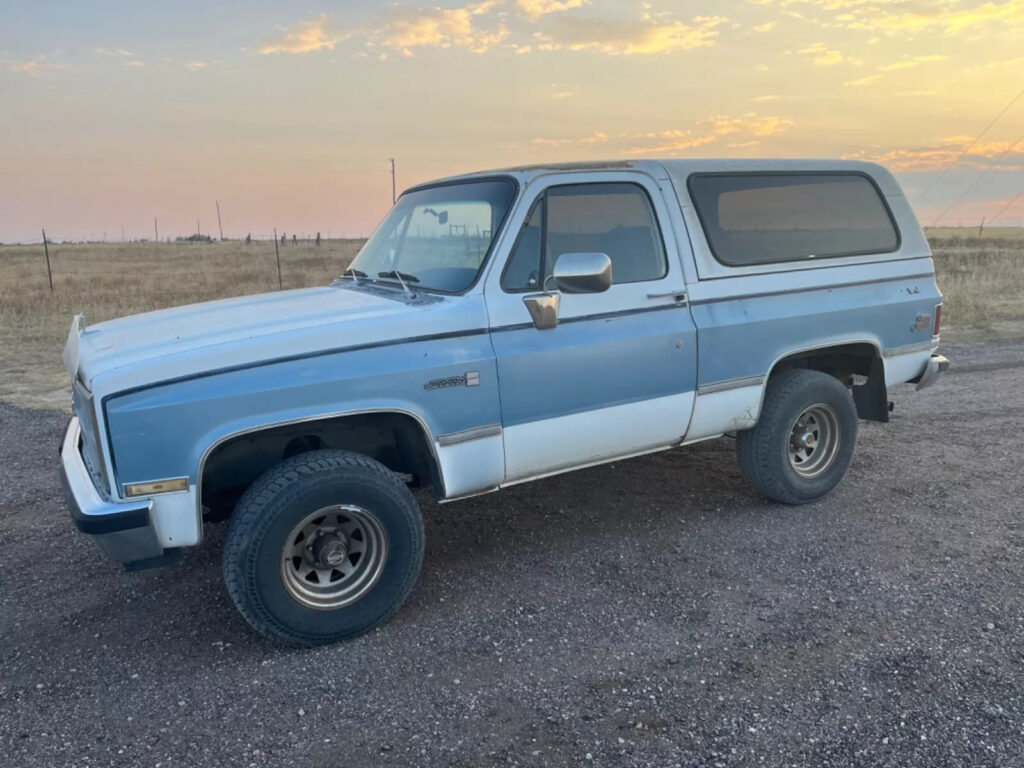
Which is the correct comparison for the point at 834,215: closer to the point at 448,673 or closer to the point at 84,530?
the point at 448,673

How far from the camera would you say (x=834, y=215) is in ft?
16.9

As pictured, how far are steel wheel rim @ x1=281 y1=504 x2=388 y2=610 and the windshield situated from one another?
1.23 metres

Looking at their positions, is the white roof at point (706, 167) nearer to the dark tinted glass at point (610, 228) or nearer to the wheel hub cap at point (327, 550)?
the dark tinted glass at point (610, 228)

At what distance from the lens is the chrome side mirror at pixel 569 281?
3654 mm

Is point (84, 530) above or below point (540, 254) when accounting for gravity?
below

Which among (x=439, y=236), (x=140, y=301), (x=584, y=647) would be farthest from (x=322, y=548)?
(x=140, y=301)

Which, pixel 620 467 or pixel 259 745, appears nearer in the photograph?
pixel 259 745

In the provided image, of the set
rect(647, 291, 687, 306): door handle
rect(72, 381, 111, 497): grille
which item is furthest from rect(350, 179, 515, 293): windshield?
rect(72, 381, 111, 497): grille

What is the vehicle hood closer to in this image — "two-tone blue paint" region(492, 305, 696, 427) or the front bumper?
"two-tone blue paint" region(492, 305, 696, 427)

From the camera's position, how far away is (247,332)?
3.49 metres

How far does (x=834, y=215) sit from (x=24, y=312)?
48.1 feet

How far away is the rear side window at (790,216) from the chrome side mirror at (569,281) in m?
1.12

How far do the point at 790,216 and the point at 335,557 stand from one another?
3495mm

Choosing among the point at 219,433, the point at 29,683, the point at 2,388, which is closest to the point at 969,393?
the point at 219,433
